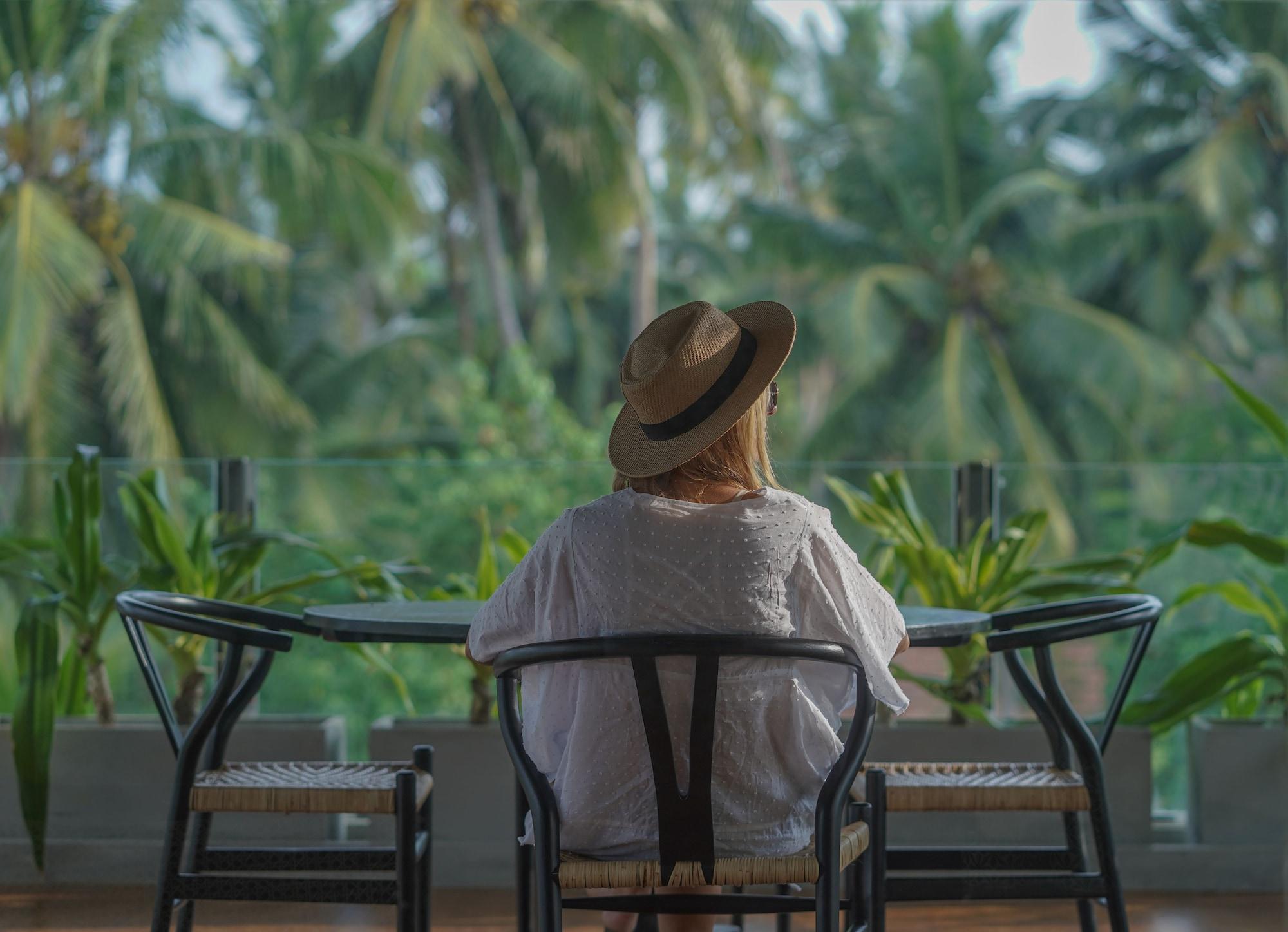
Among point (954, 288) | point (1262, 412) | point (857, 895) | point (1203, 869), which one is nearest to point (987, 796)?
point (857, 895)

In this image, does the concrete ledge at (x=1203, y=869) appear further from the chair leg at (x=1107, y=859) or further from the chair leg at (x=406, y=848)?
the chair leg at (x=406, y=848)

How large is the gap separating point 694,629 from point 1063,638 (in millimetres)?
716

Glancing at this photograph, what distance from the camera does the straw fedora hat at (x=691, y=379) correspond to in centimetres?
169

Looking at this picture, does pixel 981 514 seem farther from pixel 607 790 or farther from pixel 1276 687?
pixel 607 790

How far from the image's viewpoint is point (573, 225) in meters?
16.5

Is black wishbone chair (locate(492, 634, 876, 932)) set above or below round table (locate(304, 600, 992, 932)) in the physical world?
below

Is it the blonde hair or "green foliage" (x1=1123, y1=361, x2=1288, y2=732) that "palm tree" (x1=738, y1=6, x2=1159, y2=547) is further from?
the blonde hair

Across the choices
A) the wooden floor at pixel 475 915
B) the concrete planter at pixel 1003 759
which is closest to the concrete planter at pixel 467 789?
the wooden floor at pixel 475 915

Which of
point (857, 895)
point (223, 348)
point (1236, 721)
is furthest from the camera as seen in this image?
point (223, 348)

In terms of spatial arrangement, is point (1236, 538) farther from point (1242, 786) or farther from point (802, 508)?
point (802, 508)

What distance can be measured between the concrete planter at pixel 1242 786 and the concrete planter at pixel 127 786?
211 centimetres

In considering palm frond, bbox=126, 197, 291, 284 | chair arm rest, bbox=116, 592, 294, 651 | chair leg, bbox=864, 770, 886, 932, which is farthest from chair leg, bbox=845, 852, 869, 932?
palm frond, bbox=126, 197, 291, 284

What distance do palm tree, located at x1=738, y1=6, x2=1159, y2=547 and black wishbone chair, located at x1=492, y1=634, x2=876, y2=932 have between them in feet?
47.4

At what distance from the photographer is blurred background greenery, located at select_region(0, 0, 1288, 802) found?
12.5 m
